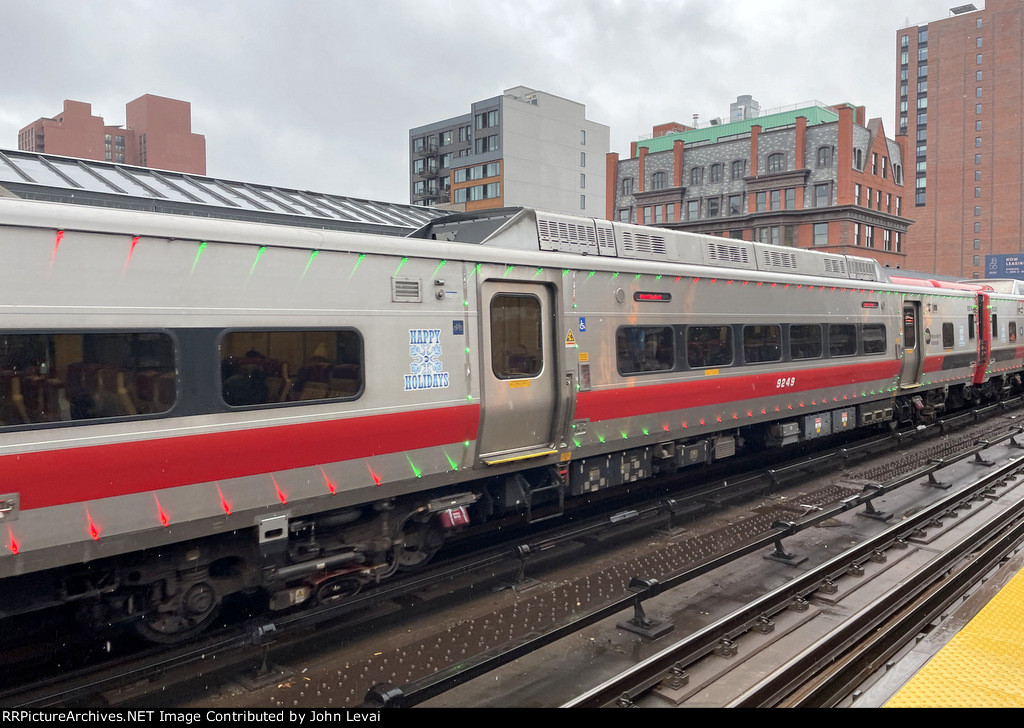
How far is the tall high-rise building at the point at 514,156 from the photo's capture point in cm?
7444

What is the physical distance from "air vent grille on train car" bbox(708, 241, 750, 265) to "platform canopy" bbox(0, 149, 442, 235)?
17.3 ft

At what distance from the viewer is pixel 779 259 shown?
40.5 ft

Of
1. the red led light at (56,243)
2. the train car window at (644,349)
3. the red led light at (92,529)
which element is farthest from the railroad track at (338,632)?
the red led light at (56,243)

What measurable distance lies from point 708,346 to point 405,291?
204 inches

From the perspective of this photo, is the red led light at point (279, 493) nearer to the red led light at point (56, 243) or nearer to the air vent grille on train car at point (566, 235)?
the red led light at point (56, 243)

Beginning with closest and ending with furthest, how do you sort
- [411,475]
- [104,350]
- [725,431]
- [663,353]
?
[104,350], [411,475], [663,353], [725,431]

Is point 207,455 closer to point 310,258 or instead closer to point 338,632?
point 310,258

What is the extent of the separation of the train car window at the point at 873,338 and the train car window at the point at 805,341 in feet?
6.28

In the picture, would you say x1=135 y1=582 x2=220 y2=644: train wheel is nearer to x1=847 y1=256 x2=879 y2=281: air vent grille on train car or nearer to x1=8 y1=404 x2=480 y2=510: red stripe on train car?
x1=8 y1=404 x2=480 y2=510: red stripe on train car

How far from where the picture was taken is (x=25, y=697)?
5.21 m

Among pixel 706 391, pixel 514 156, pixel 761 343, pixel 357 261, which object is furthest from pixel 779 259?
pixel 514 156

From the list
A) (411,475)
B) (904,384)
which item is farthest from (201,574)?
(904,384)

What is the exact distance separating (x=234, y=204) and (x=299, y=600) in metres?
12.0

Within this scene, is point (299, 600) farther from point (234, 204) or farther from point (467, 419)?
point (234, 204)
